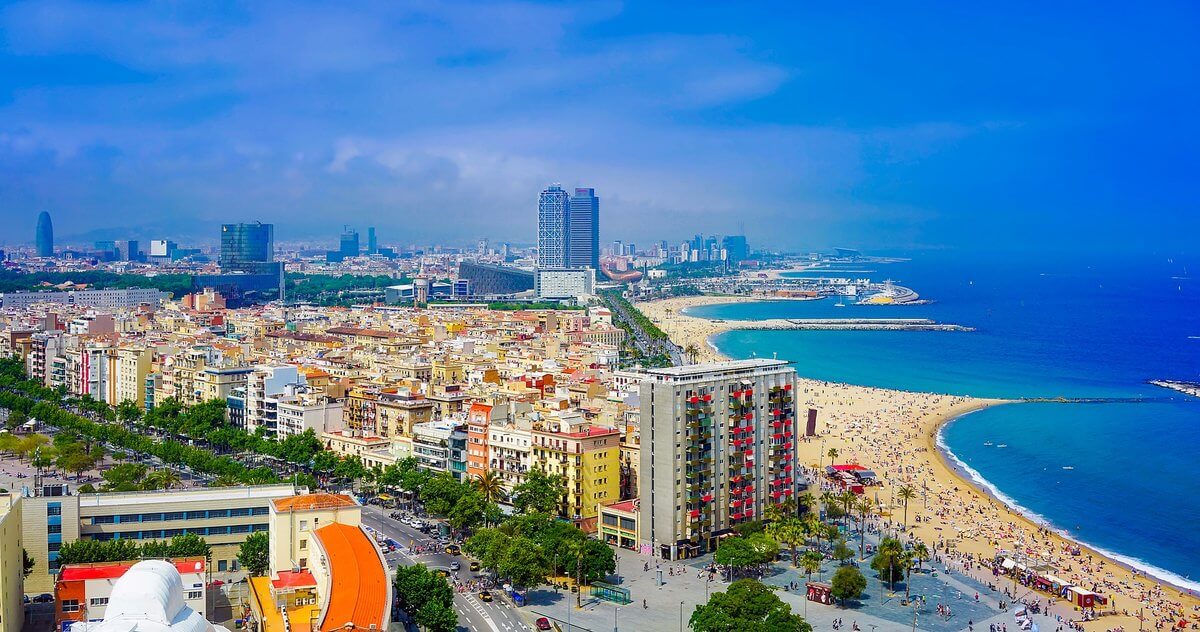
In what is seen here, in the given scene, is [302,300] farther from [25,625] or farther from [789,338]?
[25,625]

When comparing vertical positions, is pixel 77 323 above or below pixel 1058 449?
above

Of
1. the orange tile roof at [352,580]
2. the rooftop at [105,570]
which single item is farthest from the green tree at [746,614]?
the rooftop at [105,570]

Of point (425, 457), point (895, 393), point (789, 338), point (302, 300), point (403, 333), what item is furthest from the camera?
point (302, 300)

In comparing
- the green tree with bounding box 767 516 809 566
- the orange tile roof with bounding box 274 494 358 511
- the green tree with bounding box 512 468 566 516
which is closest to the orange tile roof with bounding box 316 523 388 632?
the orange tile roof with bounding box 274 494 358 511

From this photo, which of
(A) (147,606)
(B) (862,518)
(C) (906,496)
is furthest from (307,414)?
(A) (147,606)

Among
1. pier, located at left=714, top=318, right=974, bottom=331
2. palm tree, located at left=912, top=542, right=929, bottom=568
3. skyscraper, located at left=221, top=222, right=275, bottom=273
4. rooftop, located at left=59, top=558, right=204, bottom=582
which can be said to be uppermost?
skyscraper, located at left=221, top=222, right=275, bottom=273

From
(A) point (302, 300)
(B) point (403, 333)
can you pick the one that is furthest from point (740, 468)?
(A) point (302, 300)

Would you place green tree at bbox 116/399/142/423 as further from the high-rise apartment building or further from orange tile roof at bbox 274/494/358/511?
the high-rise apartment building
